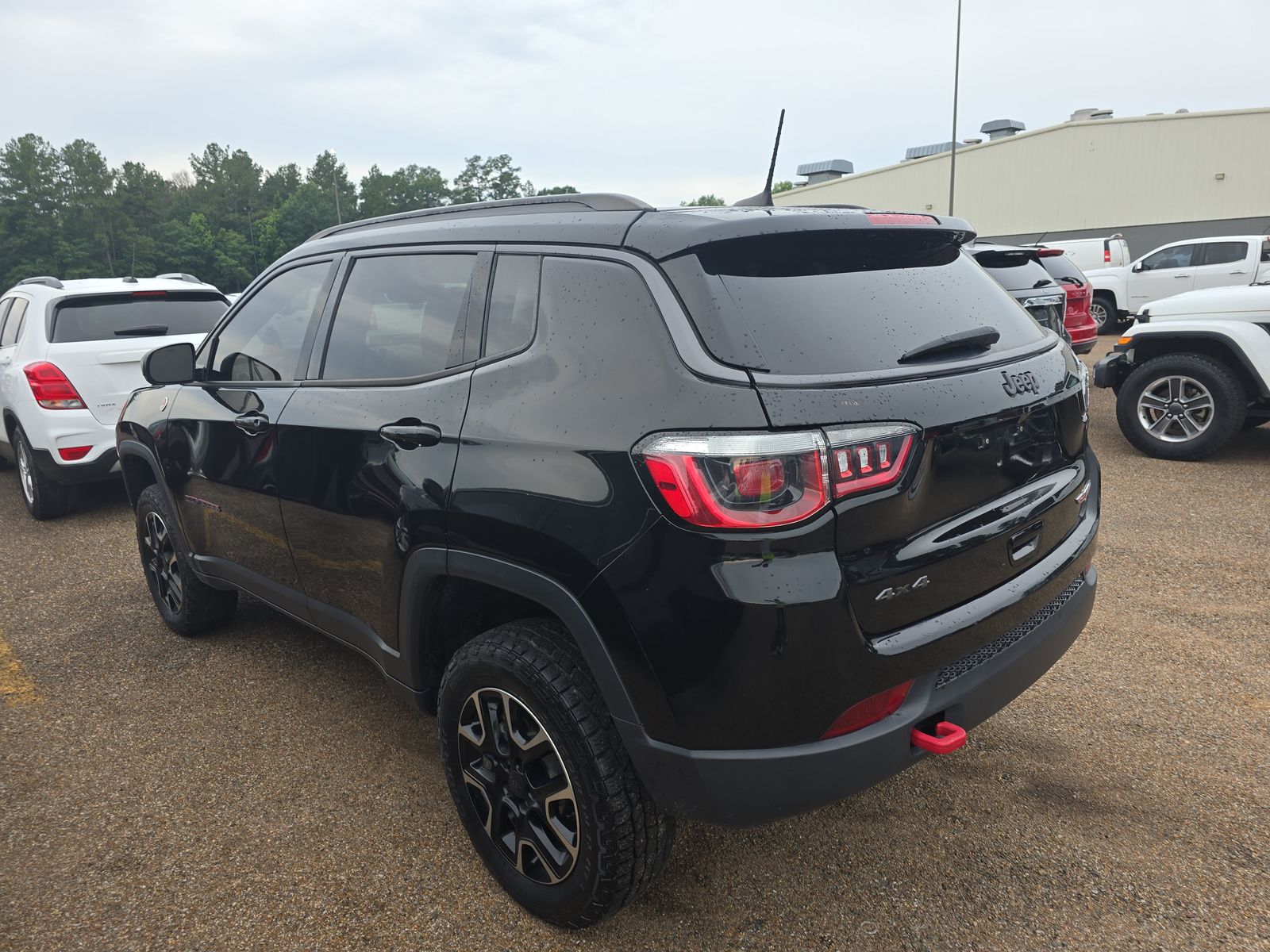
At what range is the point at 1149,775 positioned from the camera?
2.79m

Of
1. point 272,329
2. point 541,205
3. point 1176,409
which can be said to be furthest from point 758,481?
point 1176,409

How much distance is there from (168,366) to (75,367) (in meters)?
3.29

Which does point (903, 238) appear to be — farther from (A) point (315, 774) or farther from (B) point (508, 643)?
(A) point (315, 774)

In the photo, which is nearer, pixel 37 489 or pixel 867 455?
pixel 867 455

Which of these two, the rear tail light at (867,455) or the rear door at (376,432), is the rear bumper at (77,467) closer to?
the rear door at (376,432)

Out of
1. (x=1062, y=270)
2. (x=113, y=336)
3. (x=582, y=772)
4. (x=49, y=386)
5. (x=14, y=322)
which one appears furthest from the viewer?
(x=1062, y=270)

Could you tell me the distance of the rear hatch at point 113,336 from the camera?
20.1 ft

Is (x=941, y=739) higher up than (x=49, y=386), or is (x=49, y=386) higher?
(x=49, y=386)

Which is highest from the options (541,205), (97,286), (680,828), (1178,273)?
(541,205)

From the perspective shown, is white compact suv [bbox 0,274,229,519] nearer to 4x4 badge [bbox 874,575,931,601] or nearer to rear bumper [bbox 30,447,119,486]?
rear bumper [bbox 30,447,119,486]

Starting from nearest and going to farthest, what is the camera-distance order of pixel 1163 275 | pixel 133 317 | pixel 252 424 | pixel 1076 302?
pixel 252 424
pixel 133 317
pixel 1076 302
pixel 1163 275

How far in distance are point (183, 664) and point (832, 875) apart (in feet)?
9.76

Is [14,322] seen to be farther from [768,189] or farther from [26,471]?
[768,189]

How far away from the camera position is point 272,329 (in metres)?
3.30
